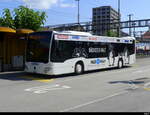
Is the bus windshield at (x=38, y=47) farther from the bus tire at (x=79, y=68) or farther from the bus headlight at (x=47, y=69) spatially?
the bus tire at (x=79, y=68)

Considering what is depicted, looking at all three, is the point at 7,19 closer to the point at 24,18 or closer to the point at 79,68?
the point at 24,18

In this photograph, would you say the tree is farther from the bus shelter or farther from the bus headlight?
the bus headlight

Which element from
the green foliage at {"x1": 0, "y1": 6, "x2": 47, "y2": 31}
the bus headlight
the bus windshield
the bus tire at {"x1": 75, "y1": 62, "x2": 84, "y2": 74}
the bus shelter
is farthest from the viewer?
the green foliage at {"x1": 0, "y1": 6, "x2": 47, "y2": 31}

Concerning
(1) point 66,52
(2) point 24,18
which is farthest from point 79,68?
(2) point 24,18

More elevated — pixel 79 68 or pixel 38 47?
pixel 38 47

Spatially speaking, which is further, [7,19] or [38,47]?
[7,19]

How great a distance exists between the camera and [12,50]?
60.8ft

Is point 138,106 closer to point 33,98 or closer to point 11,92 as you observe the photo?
point 33,98

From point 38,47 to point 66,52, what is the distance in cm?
173

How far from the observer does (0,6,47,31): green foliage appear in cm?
2245

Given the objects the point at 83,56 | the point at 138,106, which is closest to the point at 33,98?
the point at 138,106

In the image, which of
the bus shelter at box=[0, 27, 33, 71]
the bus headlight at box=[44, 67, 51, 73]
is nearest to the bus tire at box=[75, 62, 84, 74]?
the bus headlight at box=[44, 67, 51, 73]

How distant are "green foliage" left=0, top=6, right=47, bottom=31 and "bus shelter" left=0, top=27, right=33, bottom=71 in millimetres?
3931

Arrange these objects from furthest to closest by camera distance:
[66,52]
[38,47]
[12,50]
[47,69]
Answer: [12,50]
[66,52]
[38,47]
[47,69]
